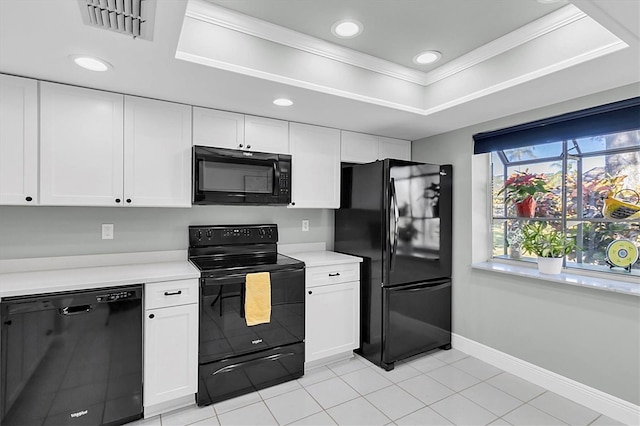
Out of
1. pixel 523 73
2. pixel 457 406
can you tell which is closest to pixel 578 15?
pixel 523 73

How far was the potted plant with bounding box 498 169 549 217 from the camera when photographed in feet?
9.26

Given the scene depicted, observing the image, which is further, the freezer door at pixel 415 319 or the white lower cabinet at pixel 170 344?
the freezer door at pixel 415 319

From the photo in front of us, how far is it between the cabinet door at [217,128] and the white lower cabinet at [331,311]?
124 centimetres

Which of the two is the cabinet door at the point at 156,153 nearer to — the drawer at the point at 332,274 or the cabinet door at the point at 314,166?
the cabinet door at the point at 314,166

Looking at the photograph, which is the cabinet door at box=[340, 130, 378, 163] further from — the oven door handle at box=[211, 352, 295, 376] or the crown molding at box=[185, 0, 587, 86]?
the oven door handle at box=[211, 352, 295, 376]

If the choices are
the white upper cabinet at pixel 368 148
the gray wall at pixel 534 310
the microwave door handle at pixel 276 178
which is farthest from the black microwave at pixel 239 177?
the gray wall at pixel 534 310

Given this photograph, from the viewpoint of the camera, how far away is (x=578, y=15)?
6.10 feet

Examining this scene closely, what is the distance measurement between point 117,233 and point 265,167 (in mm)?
1241

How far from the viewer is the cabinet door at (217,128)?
258 cm

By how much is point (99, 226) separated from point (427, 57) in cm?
275

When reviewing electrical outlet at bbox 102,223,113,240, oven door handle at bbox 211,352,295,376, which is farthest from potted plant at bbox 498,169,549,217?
electrical outlet at bbox 102,223,113,240

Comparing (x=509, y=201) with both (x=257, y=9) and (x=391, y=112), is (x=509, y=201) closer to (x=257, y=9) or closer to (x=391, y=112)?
(x=391, y=112)

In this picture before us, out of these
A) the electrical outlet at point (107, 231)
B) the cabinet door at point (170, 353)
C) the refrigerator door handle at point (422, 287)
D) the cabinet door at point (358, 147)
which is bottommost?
the cabinet door at point (170, 353)

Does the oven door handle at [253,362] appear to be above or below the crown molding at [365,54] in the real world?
below
